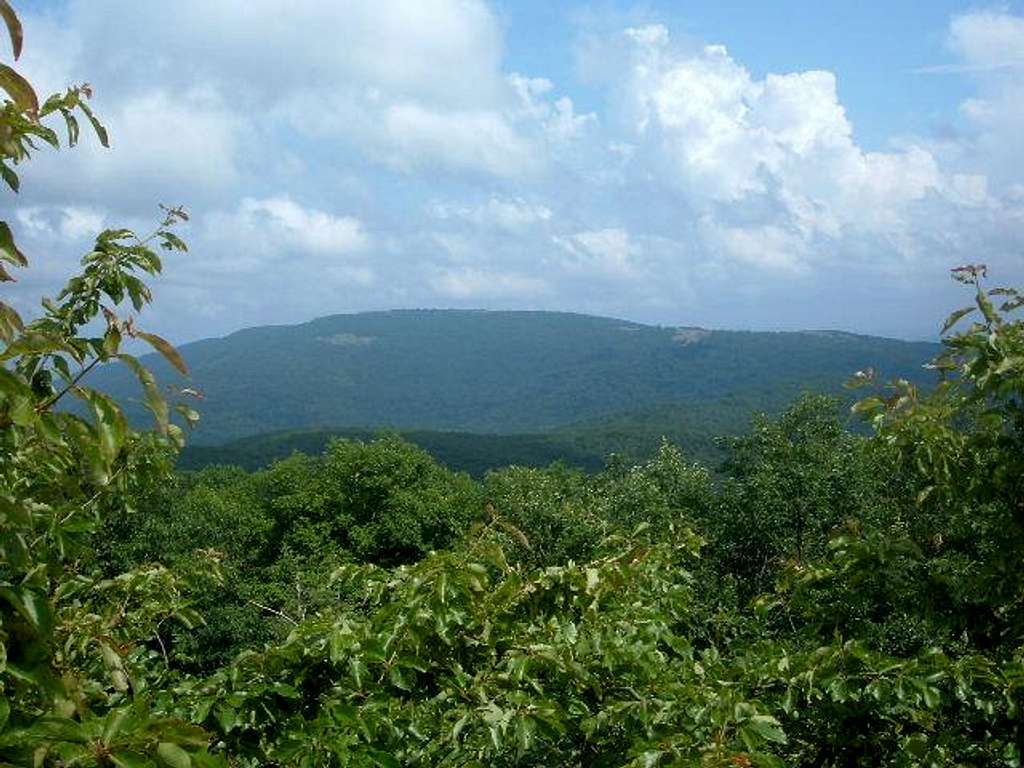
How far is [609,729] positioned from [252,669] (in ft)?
6.34

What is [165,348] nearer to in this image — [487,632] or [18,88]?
[18,88]

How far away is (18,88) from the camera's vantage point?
223cm

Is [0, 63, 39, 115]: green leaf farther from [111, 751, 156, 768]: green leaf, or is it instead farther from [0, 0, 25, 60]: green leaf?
[111, 751, 156, 768]: green leaf

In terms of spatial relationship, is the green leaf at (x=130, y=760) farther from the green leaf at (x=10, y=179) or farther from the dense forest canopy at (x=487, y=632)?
the green leaf at (x=10, y=179)

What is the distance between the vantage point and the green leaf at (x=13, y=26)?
6.76 feet

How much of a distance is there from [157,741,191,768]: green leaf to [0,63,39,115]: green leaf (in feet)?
5.68

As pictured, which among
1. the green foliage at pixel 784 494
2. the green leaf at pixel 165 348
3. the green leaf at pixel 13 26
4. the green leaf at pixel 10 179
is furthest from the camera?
the green foliage at pixel 784 494

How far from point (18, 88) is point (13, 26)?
7.0 inches

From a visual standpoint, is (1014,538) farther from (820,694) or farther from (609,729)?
(609,729)

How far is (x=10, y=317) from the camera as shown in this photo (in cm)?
210

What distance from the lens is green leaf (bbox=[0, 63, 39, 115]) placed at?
7.17 ft

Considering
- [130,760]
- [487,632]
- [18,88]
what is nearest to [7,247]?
[18,88]

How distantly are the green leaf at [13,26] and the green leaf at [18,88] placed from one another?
0.22 ft

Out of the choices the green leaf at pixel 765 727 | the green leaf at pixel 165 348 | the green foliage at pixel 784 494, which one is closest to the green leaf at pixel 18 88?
the green leaf at pixel 165 348
